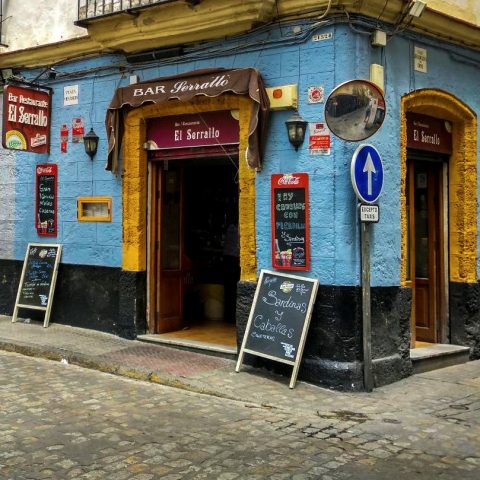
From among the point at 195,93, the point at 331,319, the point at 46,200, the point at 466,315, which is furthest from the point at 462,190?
the point at 46,200

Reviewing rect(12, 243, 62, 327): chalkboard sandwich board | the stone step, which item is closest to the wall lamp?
the stone step

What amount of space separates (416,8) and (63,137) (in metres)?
5.42

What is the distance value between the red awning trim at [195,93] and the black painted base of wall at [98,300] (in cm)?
156

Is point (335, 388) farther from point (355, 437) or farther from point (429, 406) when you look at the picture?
point (355, 437)

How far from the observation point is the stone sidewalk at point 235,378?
238 inches

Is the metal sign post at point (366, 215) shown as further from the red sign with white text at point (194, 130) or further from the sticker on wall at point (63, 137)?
the sticker on wall at point (63, 137)

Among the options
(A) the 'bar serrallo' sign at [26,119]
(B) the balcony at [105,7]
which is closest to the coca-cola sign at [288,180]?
(B) the balcony at [105,7]

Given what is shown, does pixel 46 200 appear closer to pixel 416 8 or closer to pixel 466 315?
pixel 416 8

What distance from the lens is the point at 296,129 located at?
6809 millimetres

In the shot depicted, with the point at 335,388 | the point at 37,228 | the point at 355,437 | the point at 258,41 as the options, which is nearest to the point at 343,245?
the point at 335,388

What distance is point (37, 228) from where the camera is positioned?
31.9ft

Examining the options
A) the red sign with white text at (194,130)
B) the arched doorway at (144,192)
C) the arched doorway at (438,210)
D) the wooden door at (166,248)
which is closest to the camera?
the red sign with white text at (194,130)

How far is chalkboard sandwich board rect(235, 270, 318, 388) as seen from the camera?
6539 mm

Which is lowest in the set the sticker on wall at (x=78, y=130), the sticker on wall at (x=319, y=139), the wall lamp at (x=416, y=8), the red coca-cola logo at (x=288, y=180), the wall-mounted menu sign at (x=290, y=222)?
the wall-mounted menu sign at (x=290, y=222)
